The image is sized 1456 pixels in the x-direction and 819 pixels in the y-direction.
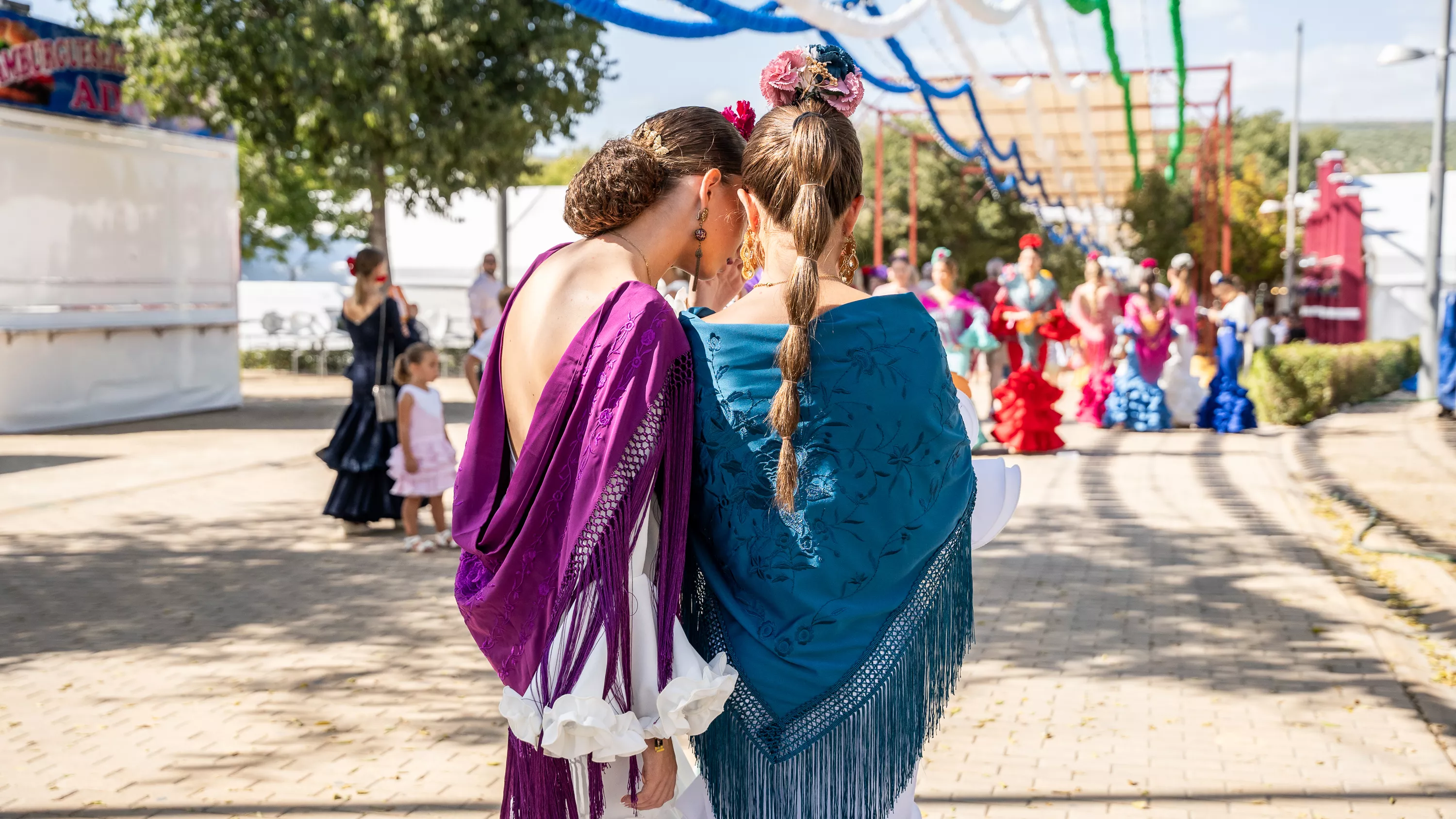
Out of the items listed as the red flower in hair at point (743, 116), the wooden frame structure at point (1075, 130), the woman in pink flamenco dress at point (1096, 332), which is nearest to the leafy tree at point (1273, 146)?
the wooden frame structure at point (1075, 130)

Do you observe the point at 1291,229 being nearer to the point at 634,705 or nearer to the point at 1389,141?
the point at 634,705

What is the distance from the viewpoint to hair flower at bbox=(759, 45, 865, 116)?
2084mm

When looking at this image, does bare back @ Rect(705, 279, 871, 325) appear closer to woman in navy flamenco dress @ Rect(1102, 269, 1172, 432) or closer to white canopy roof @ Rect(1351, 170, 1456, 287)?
woman in navy flamenco dress @ Rect(1102, 269, 1172, 432)

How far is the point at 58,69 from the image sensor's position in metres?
12.8

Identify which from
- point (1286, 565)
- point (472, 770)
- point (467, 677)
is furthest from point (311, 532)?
point (1286, 565)

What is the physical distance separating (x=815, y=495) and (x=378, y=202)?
1515 cm

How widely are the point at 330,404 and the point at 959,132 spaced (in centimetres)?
1328

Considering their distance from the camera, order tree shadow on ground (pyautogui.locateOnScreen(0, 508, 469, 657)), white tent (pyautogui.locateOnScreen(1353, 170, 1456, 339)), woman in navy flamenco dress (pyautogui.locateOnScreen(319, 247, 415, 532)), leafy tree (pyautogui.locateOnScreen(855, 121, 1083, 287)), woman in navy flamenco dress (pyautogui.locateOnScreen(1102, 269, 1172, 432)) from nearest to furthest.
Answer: tree shadow on ground (pyautogui.locateOnScreen(0, 508, 469, 657)), woman in navy flamenco dress (pyautogui.locateOnScreen(319, 247, 415, 532)), woman in navy flamenco dress (pyautogui.locateOnScreen(1102, 269, 1172, 432)), white tent (pyautogui.locateOnScreen(1353, 170, 1456, 339)), leafy tree (pyautogui.locateOnScreen(855, 121, 1083, 287))

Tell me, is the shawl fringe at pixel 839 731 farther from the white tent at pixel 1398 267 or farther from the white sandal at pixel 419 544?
the white tent at pixel 1398 267

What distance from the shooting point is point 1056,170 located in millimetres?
21062

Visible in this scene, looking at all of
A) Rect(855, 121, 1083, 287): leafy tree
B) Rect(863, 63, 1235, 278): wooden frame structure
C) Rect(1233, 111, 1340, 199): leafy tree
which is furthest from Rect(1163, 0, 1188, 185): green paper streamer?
Rect(1233, 111, 1340, 199): leafy tree

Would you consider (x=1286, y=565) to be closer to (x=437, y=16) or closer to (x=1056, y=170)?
(x=437, y=16)

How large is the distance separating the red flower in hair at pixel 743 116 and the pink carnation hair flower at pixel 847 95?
32cm

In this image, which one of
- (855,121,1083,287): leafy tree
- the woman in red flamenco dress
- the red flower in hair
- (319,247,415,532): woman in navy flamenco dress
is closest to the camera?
the red flower in hair
